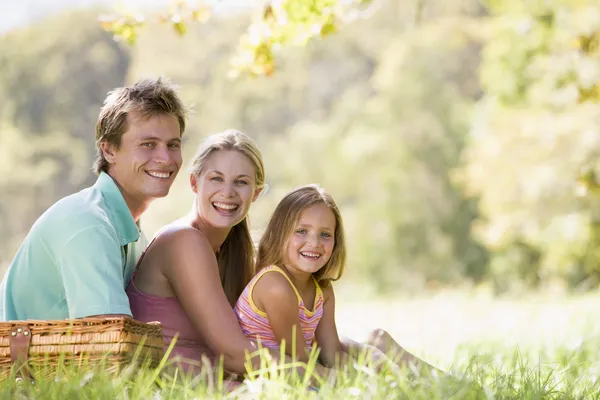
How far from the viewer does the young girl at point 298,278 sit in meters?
3.81

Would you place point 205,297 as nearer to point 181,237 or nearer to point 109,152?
point 181,237

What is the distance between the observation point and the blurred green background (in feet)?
52.6

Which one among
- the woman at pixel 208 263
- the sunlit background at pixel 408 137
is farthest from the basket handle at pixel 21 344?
the sunlit background at pixel 408 137

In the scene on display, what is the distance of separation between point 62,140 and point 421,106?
45.1ft

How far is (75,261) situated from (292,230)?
1.11m

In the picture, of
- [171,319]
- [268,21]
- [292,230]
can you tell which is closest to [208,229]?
[292,230]

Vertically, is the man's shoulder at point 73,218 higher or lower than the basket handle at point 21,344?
higher

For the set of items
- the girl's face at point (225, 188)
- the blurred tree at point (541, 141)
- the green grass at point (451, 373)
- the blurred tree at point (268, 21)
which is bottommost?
the green grass at point (451, 373)

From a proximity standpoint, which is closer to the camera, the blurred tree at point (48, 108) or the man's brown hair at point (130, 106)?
the man's brown hair at point (130, 106)

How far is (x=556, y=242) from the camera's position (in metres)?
17.2

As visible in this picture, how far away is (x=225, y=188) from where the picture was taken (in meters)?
3.89

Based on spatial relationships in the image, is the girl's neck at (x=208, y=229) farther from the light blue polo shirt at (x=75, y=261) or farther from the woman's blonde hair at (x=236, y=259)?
the light blue polo shirt at (x=75, y=261)

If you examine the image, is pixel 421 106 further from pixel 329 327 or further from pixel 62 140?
pixel 329 327

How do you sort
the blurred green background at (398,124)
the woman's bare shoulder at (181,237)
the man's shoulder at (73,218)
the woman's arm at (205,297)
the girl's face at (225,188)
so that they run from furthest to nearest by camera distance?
1. the blurred green background at (398,124)
2. the girl's face at (225,188)
3. the woman's bare shoulder at (181,237)
4. the woman's arm at (205,297)
5. the man's shoulder at (73,218)
